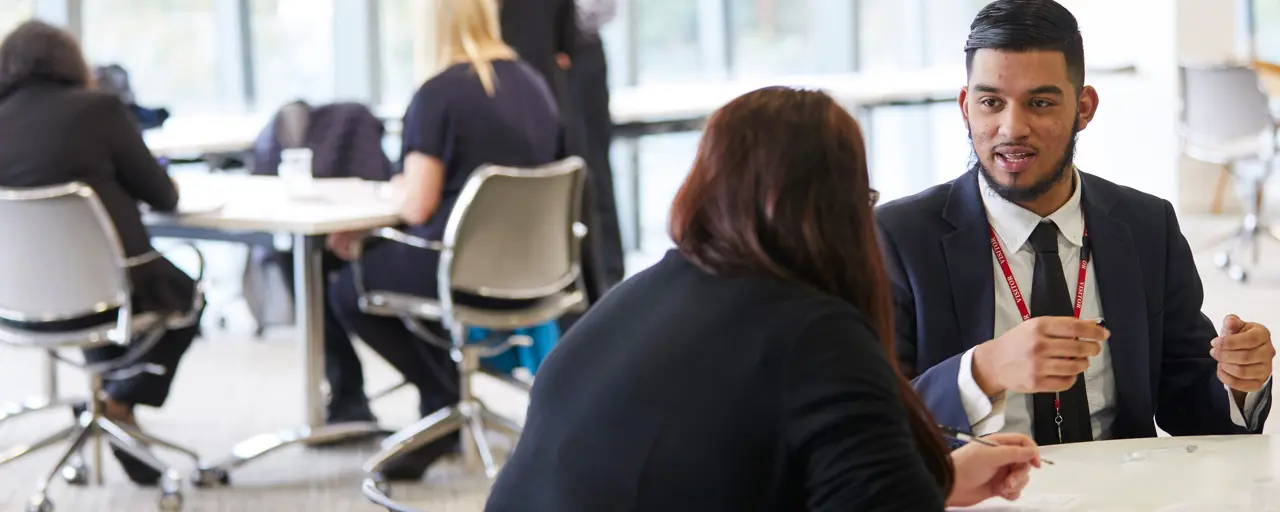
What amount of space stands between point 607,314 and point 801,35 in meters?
8.29

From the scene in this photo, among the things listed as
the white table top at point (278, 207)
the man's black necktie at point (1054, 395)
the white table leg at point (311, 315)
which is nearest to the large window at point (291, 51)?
the white table top at point (278, 207)

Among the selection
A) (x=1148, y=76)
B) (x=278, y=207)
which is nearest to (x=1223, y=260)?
(x=1148, y=76)

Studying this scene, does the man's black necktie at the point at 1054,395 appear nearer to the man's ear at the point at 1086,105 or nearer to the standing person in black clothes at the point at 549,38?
the man's ear at the point at 1086,105

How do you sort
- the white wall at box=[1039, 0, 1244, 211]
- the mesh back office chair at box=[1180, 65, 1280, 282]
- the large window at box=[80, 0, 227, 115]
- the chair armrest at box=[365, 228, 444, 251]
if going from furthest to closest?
the white wall at box=[1039, 0, 1244, 211]
the mesh back office chair at box=[1180, 65, 1280, 282]
the large window at box=[80, 0, 227, 115]
the chair armrest at box=[365, 228, 444, 251]

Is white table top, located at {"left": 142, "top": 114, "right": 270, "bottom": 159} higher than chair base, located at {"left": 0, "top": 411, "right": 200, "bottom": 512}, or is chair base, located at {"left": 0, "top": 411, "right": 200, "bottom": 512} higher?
white table top, located at {"left": 142, "top": 114, "right": 270, "bottom": 159}

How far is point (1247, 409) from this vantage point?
1.85 metres

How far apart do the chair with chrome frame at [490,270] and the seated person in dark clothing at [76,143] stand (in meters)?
0.52

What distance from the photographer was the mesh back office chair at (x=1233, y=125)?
6570 millimetres

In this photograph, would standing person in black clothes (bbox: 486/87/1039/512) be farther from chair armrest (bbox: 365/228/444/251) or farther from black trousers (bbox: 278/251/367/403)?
black trousers (bbox: 278/251/367/403)

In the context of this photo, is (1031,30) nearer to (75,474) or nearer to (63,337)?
(63,337)

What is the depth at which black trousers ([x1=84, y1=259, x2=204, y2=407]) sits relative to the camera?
368 cm

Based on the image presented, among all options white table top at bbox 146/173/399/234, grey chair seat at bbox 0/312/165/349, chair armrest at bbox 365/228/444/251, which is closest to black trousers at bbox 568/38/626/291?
white table top at bbox 146/173/399/234

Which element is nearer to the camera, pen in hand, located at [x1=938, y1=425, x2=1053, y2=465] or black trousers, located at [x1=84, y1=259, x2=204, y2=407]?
pen in hand, located at [x1=938, y1=425, x2=1053, y2=465]

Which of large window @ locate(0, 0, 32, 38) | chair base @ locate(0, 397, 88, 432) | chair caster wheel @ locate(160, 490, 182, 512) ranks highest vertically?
large window @ locate(0, 0, 32, 38)
